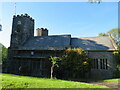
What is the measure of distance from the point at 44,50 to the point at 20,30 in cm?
981

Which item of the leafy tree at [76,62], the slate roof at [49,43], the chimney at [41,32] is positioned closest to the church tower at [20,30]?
the slate roof at [49,43]

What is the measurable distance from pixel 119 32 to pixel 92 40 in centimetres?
1677

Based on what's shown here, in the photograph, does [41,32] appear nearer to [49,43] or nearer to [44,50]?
[49,43]

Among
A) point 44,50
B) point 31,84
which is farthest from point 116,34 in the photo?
point 31,84

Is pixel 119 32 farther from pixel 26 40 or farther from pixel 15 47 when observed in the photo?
pixel 15 47

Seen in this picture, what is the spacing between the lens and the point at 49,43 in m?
28.6

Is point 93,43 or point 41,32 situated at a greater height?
point 41,32

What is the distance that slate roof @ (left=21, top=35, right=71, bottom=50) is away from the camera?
1038 inches

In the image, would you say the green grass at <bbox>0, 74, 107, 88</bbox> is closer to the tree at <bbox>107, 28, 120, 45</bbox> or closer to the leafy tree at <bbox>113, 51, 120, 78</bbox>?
the leafy tree at <bbox>113, 51, 120, 78</bbox>

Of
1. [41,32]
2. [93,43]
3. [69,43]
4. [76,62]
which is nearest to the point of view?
[76,62]

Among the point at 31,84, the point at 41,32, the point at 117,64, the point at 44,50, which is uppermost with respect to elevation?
the point at 41,32

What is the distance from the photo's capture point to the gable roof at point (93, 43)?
24.5 metres

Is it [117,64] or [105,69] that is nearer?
[117,64]

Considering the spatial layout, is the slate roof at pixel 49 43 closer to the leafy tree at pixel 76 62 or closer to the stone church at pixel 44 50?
the stone church at pixel 44 50
